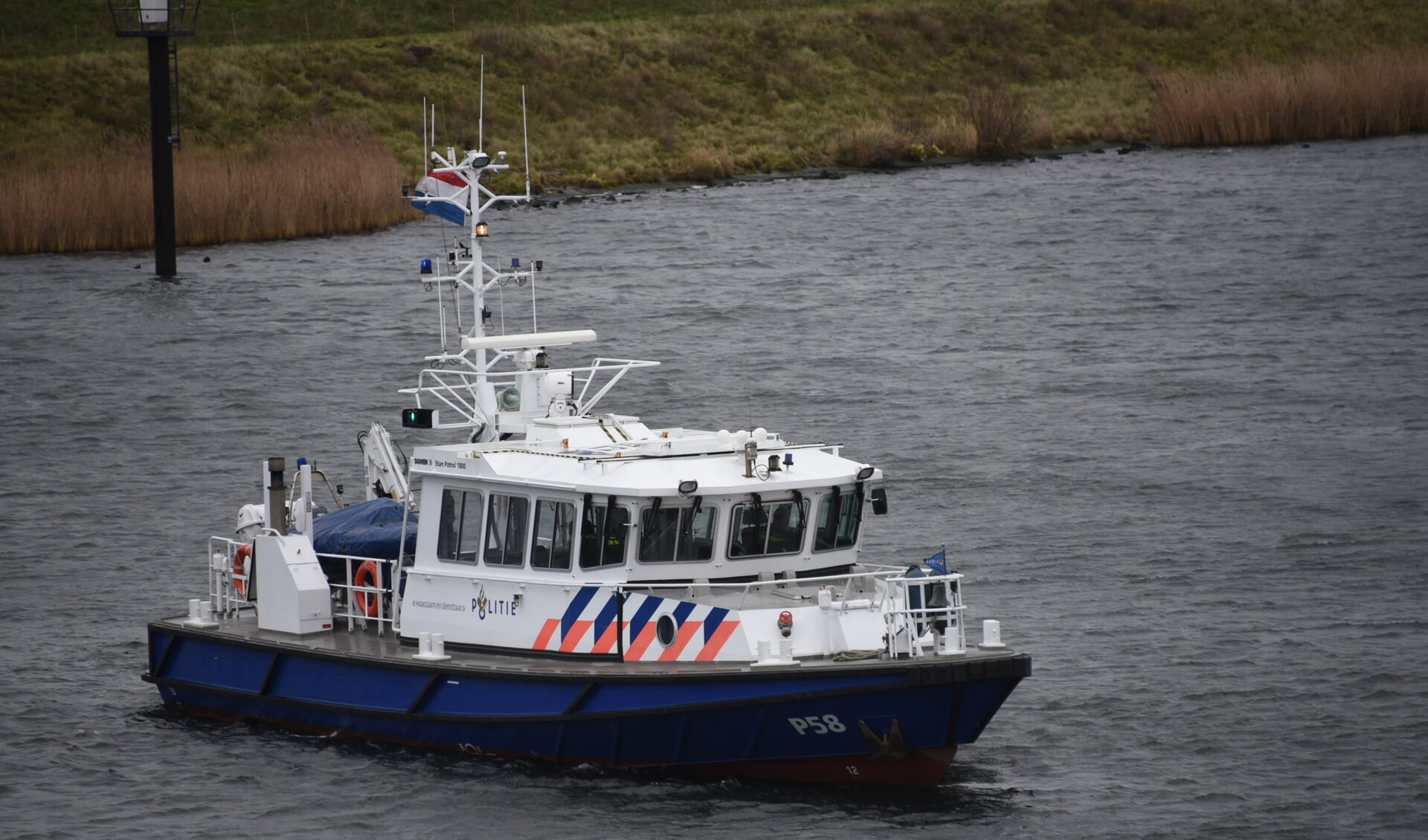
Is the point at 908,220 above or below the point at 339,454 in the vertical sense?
above

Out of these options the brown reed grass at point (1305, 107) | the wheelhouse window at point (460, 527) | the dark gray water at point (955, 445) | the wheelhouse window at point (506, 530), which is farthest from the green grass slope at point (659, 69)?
the wheelhouse window at point (506, 530)

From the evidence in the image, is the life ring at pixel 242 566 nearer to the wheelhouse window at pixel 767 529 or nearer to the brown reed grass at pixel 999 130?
the wheelhouse window at pixel 767 529

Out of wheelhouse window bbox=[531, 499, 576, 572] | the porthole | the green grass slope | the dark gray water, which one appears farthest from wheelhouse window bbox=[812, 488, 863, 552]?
the green grass slope

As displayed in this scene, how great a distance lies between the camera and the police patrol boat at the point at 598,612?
18.7 meters

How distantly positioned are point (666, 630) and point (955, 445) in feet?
58.6

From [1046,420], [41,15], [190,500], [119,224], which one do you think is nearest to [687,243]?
[119,224]

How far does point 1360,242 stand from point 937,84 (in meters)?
30.0

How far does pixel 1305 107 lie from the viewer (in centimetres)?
6794

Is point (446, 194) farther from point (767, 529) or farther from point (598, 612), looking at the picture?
point (767, 529)

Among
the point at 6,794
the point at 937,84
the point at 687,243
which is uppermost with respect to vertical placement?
the point at 937,84

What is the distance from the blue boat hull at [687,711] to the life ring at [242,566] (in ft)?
6.13

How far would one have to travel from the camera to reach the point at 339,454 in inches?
1372

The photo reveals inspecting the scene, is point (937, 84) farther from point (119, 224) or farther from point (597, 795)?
point (597, 795)

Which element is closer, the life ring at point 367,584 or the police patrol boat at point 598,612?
the police patrol boat at point 598,612
